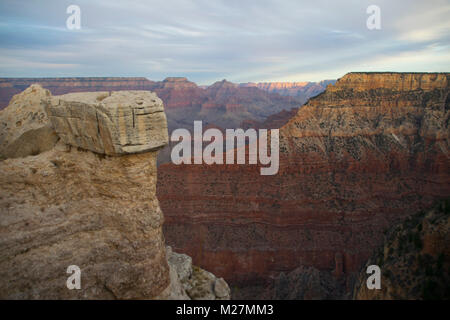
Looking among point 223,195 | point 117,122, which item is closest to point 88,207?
point 117,122

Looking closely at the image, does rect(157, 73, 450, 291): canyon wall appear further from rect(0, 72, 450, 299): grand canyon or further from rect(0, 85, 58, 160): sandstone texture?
rect(0, 85, 58, 160): sandstone texture

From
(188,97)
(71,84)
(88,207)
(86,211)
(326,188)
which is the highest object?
(71,84)

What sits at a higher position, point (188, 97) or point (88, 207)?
point (188, 97)

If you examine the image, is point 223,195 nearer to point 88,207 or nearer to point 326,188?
point 326,188

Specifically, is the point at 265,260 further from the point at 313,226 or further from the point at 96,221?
the point at 96,221

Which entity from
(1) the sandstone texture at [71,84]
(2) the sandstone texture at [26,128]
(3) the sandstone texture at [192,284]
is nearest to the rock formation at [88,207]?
(2) the sandstone texture at [26,128]

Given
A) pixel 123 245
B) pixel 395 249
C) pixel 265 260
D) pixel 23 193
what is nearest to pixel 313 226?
pixel 265 260
